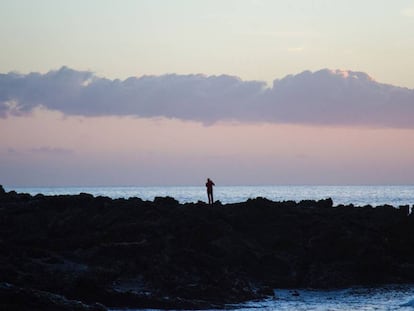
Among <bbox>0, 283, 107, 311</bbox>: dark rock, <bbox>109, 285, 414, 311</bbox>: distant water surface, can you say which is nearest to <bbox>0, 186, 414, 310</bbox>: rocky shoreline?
<bbox>0, 283, 107, 311</bbox>: dark rock

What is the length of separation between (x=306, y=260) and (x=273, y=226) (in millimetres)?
3430

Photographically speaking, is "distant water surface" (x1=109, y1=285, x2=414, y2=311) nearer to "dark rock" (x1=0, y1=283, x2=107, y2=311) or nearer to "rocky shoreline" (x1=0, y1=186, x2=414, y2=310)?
"rocky shoreline" (x1=0, y1=186, x2=414, y2=310)

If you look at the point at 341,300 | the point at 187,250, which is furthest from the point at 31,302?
the point at 341,300

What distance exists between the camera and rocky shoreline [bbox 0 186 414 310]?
25484mm

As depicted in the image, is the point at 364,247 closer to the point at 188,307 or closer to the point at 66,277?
the point at 188,307

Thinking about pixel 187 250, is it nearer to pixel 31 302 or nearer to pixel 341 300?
pixel 341 300

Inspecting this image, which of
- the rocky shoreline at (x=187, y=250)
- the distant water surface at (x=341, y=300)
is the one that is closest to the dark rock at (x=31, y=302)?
the rocky shoreline at (x=187, y=250)

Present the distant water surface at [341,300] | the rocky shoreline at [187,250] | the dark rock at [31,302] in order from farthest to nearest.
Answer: the distant water surface at [341,300] → the rocky shoreline at [187,250] → the dark rock at [31,302]

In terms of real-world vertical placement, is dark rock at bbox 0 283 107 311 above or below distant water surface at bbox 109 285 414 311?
above

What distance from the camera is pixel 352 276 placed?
32.0m

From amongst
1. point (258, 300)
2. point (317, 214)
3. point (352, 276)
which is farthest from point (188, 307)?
point (317, 214)

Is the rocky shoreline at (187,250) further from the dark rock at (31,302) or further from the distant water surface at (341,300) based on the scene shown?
the distant water surface at (341,300)

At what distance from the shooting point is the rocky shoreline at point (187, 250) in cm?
2548

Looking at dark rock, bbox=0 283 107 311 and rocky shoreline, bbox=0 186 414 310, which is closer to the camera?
dark rock, bbox=0 283 107 311
